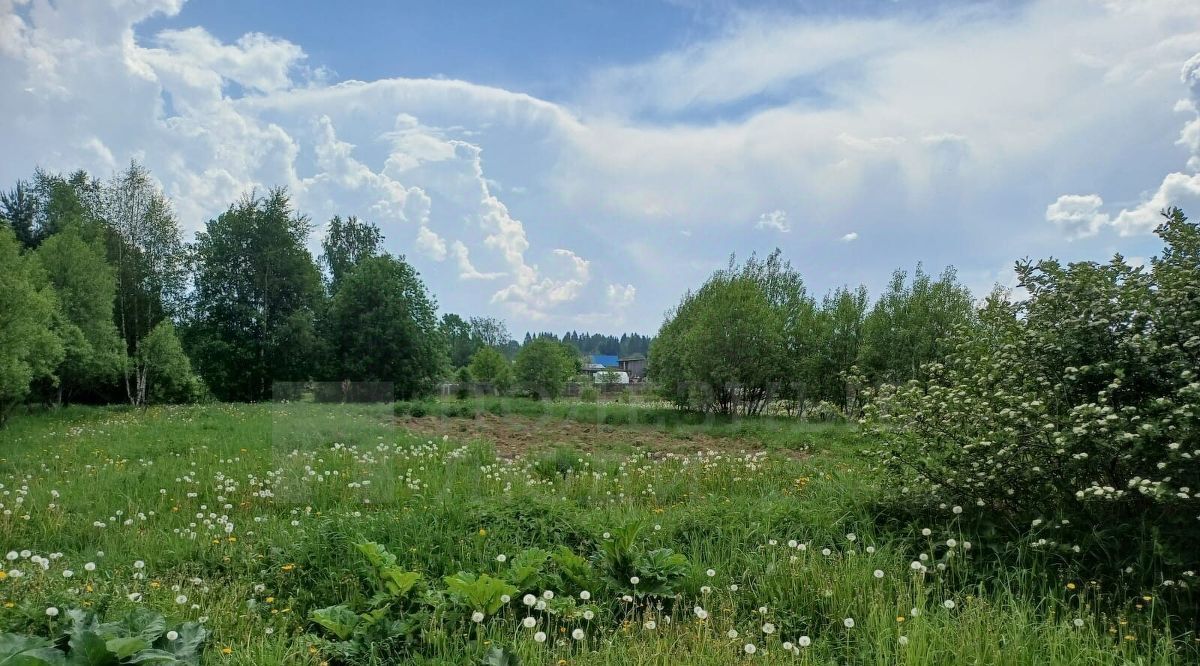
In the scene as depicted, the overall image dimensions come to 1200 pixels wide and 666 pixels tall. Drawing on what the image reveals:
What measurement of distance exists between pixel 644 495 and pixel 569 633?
3199 millimetres

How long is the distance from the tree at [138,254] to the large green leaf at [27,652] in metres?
24.1

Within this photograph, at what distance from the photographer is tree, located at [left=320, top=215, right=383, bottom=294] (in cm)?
3881

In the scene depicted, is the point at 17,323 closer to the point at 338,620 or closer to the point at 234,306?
the point at 338,620

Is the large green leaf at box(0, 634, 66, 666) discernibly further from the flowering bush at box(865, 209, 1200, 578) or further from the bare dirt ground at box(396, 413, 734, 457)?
the bare dirt ground at box(396, 413, 734, 457)

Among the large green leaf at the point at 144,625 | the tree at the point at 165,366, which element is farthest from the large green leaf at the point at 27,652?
the tree at the point at 165,366

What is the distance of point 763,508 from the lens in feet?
16.3

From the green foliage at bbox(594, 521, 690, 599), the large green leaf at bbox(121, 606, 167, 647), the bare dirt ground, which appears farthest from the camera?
the bare dirt ground

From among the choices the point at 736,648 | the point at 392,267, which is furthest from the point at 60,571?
the point at 392,267

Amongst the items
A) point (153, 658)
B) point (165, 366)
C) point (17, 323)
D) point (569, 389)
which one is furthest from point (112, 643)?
point (569, 389)

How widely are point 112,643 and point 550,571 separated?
7.35 ft

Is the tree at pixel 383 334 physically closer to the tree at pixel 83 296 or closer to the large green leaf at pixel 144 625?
the tree at pixel 83 296

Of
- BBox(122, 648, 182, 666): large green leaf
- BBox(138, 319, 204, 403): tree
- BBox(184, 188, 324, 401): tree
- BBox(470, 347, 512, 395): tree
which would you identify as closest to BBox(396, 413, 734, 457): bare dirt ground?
BBox(122, 648, 182, 666): large green leaf

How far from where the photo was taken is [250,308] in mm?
27625

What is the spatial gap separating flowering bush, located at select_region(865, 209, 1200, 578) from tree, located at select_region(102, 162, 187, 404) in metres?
25.9
